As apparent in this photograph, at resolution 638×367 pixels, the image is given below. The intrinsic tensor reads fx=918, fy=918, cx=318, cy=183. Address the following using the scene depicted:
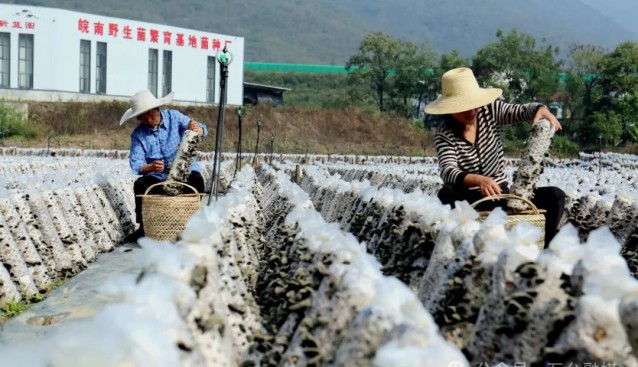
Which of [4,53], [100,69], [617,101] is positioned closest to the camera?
[4,53]

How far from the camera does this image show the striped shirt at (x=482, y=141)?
550cm

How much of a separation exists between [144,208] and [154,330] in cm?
525

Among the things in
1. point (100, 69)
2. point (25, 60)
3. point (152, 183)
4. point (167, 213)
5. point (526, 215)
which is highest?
point (25, 60)

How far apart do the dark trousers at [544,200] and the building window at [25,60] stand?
41766 millimetres

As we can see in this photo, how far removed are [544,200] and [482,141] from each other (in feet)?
1.75

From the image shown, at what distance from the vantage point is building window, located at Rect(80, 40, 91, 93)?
45.6m

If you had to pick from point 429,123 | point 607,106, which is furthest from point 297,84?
point 607,106

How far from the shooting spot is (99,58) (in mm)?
46156

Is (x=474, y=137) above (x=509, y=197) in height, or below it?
above

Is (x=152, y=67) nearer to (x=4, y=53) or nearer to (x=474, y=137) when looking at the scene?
(x=4, y=53)

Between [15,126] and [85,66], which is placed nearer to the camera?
[15,126]

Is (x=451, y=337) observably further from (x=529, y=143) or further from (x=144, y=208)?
(x=144, y=208)

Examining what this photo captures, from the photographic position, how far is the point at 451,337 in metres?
3.05

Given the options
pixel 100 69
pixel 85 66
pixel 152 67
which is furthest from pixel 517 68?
pixel 85 66
